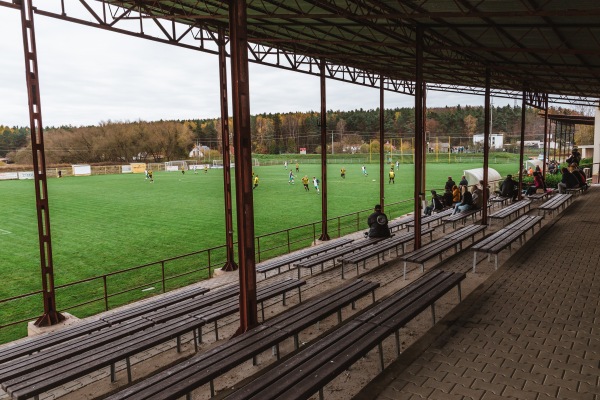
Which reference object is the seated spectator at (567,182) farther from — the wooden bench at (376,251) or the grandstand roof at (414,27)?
the wooden bench at (376,251)

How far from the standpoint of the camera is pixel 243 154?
20.8ft

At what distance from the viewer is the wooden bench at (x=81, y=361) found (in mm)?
4914

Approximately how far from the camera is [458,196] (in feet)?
61.0

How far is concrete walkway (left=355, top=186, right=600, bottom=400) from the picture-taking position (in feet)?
16.3

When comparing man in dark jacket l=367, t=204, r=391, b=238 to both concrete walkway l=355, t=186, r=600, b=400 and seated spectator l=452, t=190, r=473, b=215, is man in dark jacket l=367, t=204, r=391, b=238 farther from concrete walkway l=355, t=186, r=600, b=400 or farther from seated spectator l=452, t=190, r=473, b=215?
seated spectator l=452, t=190, r=473, b=215

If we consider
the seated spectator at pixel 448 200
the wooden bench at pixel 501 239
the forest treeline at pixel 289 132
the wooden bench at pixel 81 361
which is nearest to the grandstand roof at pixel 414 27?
the wooden bench at pixel 501 239

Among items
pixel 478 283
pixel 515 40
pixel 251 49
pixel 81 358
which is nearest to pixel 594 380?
pixel 478 283

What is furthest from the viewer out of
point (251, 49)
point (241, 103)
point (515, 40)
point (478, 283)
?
point (251, 49)

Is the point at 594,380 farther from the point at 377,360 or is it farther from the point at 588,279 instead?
the point at 588,279

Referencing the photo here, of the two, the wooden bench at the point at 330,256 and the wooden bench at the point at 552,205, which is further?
the wooden bench at the point at 552,205

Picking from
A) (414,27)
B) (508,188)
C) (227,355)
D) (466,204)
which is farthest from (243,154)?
(508,188)

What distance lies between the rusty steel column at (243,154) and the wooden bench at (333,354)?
1.27 meters

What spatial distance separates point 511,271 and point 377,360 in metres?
5.50

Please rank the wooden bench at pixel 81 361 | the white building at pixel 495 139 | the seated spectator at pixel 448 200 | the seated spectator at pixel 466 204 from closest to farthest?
the wooden bench at pixel 81 361 → the seated spectator at pixel 466 204 → the seated spectator at pixel 448 200 → the white building at pixel 495 139
